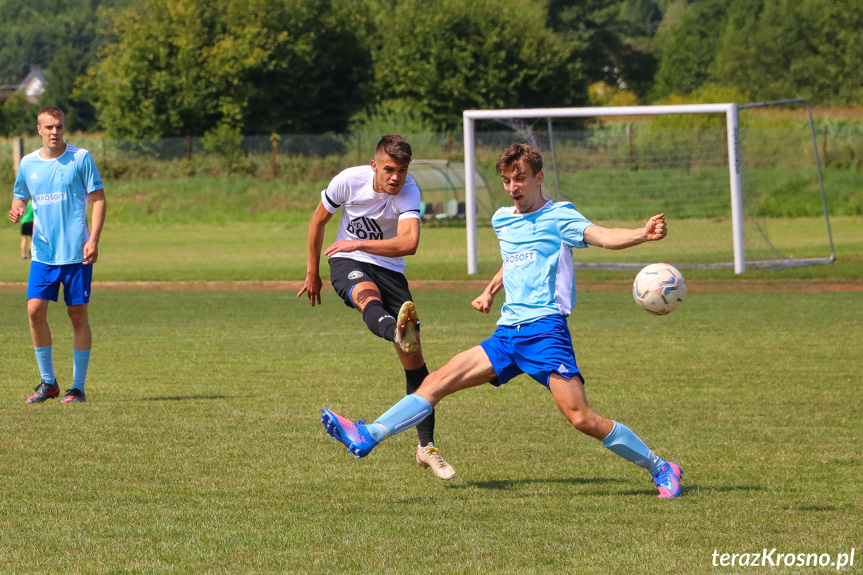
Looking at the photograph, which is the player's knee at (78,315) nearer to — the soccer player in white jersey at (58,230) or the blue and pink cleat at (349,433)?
the soccer player in white jersey at (58,230)

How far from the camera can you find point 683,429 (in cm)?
765

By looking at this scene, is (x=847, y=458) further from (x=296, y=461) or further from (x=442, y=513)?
(x=296, y=461)

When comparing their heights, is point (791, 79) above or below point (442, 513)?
above

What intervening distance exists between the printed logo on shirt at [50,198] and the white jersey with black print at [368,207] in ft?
9.04

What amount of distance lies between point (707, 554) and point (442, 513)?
4.38 feet

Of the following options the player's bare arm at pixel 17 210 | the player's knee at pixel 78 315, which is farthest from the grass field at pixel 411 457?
the player's bare arm at pixel 17 210

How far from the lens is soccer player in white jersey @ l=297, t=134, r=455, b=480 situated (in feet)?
21.6

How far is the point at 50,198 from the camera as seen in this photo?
28.3 ft

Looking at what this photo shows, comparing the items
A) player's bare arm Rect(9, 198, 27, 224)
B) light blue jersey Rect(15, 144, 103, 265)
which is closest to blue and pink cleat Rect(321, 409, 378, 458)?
light blue jersey Rect(15, 144, 103, 265)

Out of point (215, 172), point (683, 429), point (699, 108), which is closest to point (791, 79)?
point (215, 172)

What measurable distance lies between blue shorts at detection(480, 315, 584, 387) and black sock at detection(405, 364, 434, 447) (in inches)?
34.8

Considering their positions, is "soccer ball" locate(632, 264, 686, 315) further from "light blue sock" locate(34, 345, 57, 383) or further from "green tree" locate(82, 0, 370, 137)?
"green tree" locate(82, 0, 370, 137)

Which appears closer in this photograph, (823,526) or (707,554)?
(707,554)

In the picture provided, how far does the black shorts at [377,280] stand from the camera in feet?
22.4
